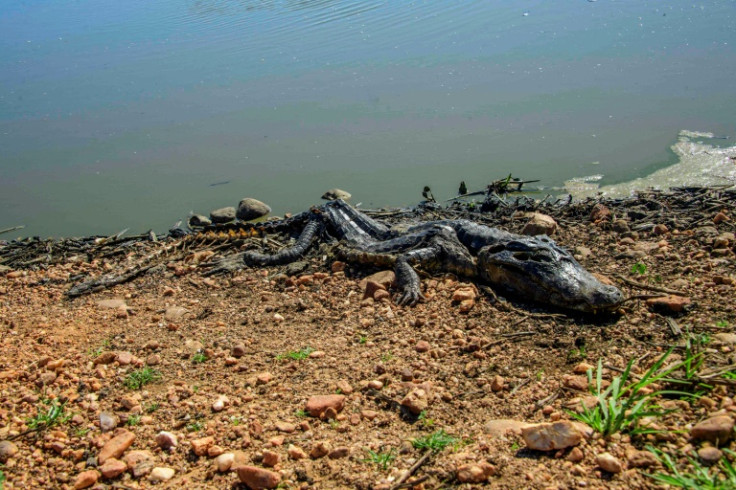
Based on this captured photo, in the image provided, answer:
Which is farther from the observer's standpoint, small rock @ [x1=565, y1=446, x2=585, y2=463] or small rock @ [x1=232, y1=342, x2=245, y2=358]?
small rock @ [x1=232, y1=342, x2=245, y2=358]

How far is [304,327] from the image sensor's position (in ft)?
19.7

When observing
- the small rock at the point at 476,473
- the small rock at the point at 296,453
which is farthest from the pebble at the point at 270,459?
the small rock at the point at 476,473

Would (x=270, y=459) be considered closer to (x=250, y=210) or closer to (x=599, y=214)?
(x=599, y=214)

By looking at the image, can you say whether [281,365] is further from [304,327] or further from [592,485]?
[592,485]

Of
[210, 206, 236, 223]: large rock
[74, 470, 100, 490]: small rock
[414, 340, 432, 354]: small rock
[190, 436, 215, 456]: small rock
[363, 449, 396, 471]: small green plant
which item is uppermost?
[210, 206, 236, 223]: large rock

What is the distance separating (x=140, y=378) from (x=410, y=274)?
9.87 feet

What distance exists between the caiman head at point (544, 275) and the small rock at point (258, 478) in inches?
127

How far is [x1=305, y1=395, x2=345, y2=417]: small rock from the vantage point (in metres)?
4.32

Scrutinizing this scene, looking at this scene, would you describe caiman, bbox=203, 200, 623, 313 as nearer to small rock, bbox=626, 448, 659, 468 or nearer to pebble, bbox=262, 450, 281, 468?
small rock, bbox=626, 448, 659, 468

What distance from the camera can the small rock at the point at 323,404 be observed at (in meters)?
4.32

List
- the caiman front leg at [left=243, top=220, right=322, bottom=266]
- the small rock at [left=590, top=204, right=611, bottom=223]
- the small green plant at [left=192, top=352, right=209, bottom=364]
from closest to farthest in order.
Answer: the small green plant at [left=192, top=352, right=209, bottom=364] → the caiman front leg at [left=243, top=220, right=322, bottom=266] → the small rock at [left=590, top=204, right=611, bottom=223]

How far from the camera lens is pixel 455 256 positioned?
7023 millimetres

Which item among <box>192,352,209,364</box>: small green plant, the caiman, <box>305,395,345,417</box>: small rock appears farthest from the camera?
the caiman

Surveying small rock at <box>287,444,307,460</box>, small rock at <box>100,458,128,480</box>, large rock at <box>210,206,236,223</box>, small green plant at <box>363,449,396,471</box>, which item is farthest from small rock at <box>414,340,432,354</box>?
large rock at <box>210,206,236,223</box>
